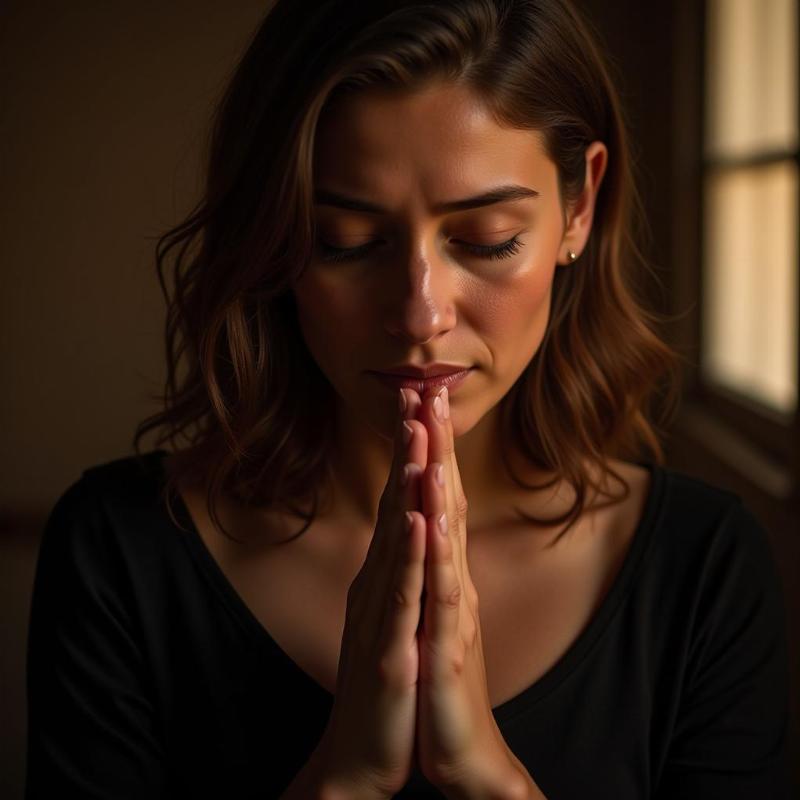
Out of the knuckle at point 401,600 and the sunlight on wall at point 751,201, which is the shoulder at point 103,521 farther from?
the sunlight on wall at point 751,201

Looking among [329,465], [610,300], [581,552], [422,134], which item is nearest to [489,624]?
[581,552]

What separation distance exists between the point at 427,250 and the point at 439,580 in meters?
0.30

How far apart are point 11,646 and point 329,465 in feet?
5.23

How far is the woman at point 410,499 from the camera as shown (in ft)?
3.18

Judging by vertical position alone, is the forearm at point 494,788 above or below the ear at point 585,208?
below

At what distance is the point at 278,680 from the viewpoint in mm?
1119

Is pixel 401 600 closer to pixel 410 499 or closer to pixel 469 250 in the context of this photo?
pixel 410 499

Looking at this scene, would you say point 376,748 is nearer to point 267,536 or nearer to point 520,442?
point 267,536

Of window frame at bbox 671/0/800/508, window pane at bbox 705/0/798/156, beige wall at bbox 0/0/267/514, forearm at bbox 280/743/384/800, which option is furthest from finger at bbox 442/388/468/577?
beige wall at bbox 0/0/267/514

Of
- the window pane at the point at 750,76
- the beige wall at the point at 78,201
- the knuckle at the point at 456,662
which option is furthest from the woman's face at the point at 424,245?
the beige wall at the point at 78,201

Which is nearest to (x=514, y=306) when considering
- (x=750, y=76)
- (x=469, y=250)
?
(x=469, y=250)

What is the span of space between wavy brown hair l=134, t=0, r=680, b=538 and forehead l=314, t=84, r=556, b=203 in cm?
2

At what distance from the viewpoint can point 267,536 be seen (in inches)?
47.8

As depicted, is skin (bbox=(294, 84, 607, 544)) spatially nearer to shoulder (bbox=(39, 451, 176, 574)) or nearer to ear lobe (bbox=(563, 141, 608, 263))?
ear lobe (bbox=(563, 141, 608, 263))
